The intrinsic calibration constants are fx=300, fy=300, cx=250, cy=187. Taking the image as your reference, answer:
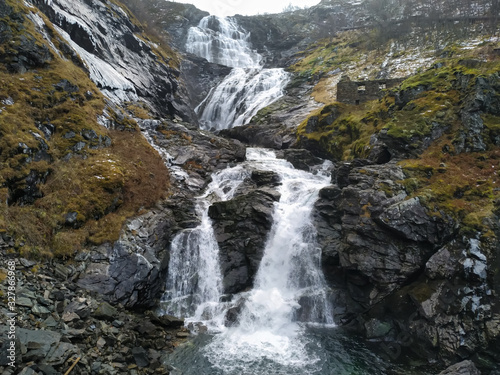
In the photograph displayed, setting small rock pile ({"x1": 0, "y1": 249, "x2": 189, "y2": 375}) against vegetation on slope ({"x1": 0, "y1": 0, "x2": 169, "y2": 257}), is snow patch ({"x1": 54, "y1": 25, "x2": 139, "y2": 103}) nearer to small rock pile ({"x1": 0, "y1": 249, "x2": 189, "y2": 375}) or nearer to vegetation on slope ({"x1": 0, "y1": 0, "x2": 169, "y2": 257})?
vegetation on slope ({"x1": 0, "y1": 0, "x2": 169, "y2": 257})

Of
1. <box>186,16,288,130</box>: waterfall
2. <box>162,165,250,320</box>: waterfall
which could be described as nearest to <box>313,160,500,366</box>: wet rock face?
<box>162,165,250,320</box>: waterfall

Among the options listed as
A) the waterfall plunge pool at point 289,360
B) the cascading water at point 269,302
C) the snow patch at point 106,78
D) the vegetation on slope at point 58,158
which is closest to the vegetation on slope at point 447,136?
the cascading water at point 269,302

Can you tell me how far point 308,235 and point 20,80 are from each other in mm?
21075

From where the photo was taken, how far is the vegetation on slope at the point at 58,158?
14281mm

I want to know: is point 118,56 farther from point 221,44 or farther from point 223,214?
point 221,44

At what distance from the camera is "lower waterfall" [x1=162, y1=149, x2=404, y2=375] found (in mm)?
13093

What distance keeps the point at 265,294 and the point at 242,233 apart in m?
4.04

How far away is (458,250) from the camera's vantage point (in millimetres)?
14078

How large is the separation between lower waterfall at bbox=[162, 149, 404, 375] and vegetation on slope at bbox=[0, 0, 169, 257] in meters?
4.71

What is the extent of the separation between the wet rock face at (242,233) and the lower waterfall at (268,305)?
1.55 ft

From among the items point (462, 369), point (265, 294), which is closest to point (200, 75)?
point (265, 294)

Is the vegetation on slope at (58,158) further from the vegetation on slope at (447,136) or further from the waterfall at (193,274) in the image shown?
the vegetation on slope at (447,136)

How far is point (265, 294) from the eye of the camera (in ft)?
57.3

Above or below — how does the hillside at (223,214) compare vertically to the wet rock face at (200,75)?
below
